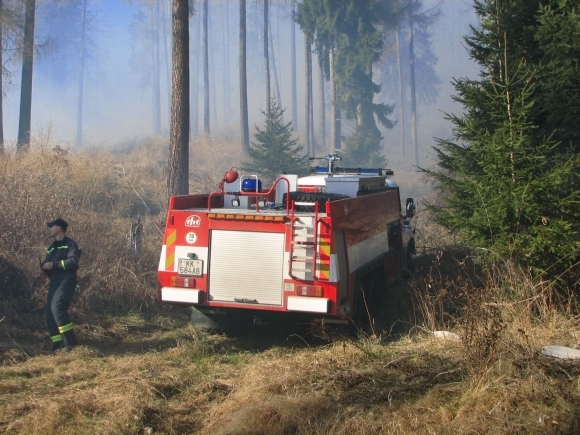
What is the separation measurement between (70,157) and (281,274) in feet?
38.5

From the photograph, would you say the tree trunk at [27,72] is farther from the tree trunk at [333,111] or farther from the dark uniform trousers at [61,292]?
the tree trunk at [333,111]

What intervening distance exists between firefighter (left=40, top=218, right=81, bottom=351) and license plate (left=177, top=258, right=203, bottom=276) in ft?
4.51

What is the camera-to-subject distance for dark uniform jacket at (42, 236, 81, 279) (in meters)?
7.74

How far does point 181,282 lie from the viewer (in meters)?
7.52

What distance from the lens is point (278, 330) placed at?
8633 millimetres

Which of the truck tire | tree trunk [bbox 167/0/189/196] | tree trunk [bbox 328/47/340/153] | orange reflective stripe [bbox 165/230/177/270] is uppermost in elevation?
tree trunk [bbox 328/47/340/153]

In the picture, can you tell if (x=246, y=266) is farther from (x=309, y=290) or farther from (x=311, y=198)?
(x=311, y=198)

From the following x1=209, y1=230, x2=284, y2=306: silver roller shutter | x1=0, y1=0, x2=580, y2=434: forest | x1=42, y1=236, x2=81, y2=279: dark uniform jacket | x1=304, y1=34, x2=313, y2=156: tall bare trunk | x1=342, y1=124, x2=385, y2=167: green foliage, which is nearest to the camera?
x1=0, y1=0, x2=580, y2=434: forest

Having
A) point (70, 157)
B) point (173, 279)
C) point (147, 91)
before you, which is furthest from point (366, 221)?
point (147, 91)

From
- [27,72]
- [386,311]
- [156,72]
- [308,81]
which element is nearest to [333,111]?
[308,81]

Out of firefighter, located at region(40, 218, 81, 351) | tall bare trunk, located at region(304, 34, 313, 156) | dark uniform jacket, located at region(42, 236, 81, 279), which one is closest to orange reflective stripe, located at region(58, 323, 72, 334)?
firefighter, located at region(40, 218, 81, 351)

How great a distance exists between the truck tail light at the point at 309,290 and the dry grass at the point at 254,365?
627 mm

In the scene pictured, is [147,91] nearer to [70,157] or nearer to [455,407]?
[70,157]

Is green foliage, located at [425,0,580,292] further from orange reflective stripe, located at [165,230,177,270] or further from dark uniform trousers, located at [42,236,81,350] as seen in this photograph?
dark uniform trousers, located at [42,236,81,350]
